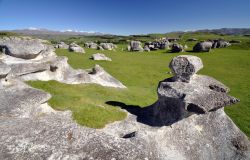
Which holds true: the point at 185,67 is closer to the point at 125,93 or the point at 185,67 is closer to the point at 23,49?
the point at 125,93

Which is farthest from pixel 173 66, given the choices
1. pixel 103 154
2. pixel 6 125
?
pixel 6 125

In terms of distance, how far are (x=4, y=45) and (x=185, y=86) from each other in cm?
2196

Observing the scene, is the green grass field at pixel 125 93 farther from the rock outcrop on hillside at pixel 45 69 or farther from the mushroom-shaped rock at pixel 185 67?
the mushroom-shaped rock at pixel 185 67

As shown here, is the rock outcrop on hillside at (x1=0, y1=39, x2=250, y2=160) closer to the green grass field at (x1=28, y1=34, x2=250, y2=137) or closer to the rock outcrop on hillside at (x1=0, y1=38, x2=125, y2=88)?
the green grass field at (x1=28, y1=34, x2=250, y2=137)

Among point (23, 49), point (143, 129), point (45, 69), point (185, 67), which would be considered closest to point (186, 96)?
point (185, 67)

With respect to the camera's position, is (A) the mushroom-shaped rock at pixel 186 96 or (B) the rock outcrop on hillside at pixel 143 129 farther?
(A) the mushroom-shaped rock at pixel 186 96

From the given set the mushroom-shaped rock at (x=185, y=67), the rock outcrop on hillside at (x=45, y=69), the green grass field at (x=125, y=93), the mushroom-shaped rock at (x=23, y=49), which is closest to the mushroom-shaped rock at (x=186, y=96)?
the mushroom-shaped rock at (x=185, y=67)

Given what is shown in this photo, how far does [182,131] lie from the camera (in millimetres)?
15242

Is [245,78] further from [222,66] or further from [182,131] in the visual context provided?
[182,131]

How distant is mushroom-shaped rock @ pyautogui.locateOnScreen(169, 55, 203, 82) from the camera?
1705 centimetres

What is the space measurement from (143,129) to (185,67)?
561 centimetres

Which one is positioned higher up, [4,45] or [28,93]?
[4,45]

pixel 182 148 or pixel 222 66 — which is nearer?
pixel 182 148

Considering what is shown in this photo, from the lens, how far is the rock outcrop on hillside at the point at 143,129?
11641 millimetres
